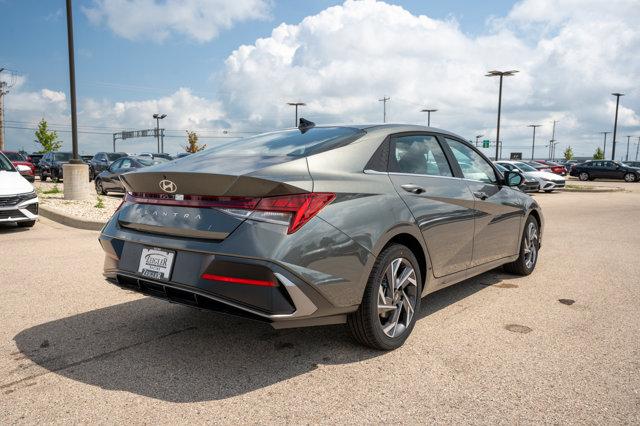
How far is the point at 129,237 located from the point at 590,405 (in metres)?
2.88

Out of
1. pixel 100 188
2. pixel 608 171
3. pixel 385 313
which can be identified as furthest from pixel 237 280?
pixel 608 171

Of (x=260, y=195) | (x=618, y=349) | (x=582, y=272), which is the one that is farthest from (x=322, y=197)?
(x=582, y=272)

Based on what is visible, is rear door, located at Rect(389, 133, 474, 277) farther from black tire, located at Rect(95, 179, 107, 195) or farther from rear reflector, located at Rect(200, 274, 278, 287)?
black tire, located at Rect(95, 179, 107, 195)

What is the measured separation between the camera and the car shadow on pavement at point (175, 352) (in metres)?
3.04

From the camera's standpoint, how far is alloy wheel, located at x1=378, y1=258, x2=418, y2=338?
11.5 feet

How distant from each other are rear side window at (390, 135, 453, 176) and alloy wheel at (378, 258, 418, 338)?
2.34 feet

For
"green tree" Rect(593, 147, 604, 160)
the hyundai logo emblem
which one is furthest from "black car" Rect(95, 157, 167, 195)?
"green tree" Rect(593, 147, 604, 160)

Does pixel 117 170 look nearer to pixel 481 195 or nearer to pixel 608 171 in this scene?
pixel 481 195

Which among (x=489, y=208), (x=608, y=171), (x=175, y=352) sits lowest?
(x=175, y=352)

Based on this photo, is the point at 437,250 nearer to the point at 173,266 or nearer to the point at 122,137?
the point at 173,266

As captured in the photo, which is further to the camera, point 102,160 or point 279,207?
point 102,160

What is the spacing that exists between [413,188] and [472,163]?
142cm

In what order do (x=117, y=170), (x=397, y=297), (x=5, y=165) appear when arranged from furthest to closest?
(x=117, y=170) → (x=5, y=165) → (x=397, y=297)

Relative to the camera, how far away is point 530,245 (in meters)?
5.98
